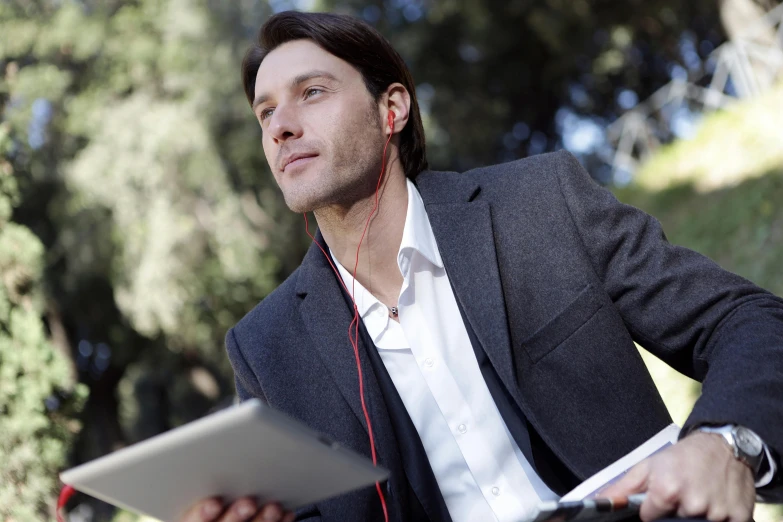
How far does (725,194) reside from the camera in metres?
7.38

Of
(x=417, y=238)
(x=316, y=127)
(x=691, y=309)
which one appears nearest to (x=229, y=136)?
(x=316, y=127)

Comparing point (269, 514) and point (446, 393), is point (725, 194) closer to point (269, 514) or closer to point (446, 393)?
point (446, 393)

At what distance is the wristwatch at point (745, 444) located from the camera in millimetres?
1485

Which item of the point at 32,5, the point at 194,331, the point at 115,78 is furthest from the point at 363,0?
the point at 194,331

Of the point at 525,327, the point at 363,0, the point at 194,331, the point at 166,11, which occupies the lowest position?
the point at 194,331

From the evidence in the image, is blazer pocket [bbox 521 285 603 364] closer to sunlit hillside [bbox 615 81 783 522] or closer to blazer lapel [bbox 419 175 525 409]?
blazer lapel [bbox 419 175 525 409]

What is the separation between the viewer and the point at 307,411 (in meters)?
2.30

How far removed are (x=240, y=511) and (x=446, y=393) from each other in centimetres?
74

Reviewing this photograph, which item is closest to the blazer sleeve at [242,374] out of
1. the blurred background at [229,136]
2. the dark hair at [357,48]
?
the dark hair at [357,48]

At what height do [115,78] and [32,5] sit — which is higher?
[32,5]

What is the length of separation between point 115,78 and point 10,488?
A: 39.3 feet

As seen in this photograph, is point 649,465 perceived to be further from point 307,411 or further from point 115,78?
point 115,78

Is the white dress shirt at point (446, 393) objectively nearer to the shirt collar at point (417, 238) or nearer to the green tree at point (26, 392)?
the shirt collar at point (417, 238)

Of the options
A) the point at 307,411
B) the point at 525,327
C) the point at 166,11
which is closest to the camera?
the point at 525,327
